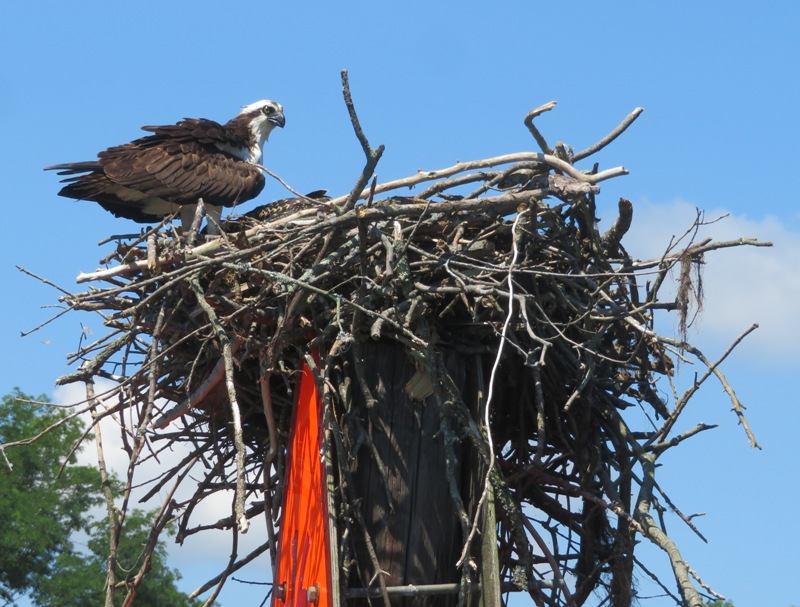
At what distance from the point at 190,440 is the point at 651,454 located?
2399 millimetres

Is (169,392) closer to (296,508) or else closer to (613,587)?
(296,508)

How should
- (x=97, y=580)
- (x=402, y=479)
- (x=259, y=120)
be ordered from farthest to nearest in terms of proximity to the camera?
(x=97, y=580) < (x=259, y=120) < (x=402, y=479)

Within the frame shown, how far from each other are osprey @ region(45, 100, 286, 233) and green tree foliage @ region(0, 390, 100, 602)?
28.5 feet

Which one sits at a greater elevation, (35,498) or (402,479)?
(35,498)

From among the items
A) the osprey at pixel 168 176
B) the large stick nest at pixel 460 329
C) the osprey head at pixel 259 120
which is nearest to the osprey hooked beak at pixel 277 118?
the osprey head at pixel 259 120

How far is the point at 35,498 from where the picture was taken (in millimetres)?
17016

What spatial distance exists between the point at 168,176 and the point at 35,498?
417 inches

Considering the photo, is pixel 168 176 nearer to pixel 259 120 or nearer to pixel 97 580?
pixel 259 120

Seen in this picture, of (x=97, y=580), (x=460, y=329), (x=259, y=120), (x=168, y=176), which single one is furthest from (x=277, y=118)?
(x=97, y=580)

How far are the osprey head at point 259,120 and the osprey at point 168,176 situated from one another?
30.5 inches

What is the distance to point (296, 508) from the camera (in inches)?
212

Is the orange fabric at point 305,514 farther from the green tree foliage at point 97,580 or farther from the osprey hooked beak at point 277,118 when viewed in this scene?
the green tree foliage at point 97,580

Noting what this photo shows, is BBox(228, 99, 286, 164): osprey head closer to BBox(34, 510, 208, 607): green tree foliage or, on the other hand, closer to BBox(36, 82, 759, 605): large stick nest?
BBox(36, 82, 759, 605): large stick nest

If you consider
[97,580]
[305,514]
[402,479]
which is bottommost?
[305,514]
